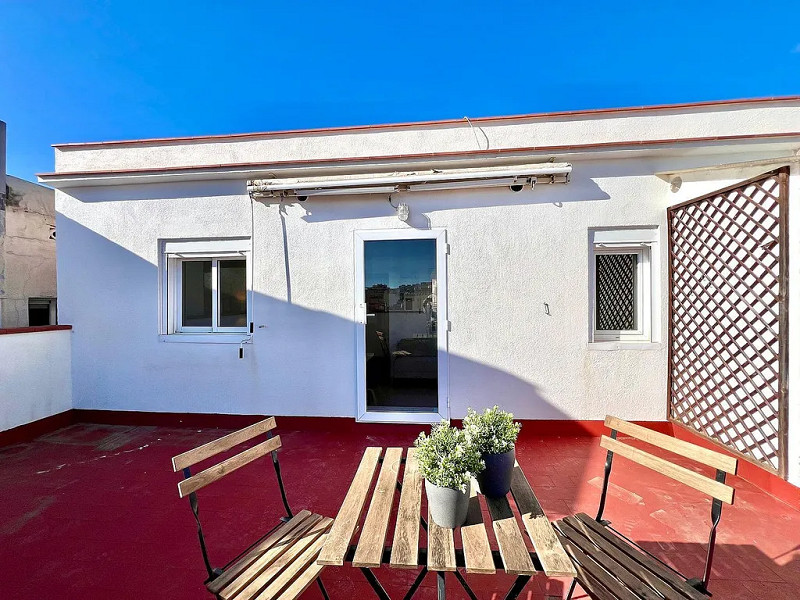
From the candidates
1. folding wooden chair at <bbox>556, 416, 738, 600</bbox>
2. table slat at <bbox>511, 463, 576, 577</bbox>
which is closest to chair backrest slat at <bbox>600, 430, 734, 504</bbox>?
folding wooden chair at <bbox>556, 416, 738, 600</bbox>

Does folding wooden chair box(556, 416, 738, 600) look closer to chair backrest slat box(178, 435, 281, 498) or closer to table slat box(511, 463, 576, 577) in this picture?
table slat box(511, 463, 576, 577)

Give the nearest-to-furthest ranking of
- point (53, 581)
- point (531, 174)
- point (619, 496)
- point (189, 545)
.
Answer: point (53, 581) < point (189, 545) < point (619, 496) < point (531, 174)

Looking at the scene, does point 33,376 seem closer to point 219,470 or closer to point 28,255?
point 28,255

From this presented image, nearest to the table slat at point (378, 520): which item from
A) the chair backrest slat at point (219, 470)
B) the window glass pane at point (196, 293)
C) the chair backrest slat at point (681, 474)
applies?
the chair backrest slat at point (219, 470)

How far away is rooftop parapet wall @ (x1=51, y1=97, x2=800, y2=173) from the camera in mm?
4148

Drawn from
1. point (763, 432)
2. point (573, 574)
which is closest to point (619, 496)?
point (763, 432)

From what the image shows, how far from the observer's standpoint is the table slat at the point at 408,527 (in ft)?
4.16

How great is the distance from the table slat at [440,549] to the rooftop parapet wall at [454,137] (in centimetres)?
395

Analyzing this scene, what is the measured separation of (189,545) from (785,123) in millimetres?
7519

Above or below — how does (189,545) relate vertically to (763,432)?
below

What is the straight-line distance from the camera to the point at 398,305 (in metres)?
4.36

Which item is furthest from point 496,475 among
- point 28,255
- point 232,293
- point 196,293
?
point 28,255

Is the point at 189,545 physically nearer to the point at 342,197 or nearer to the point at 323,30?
the point at 342,197

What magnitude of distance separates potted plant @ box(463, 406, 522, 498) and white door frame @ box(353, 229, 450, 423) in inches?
101
